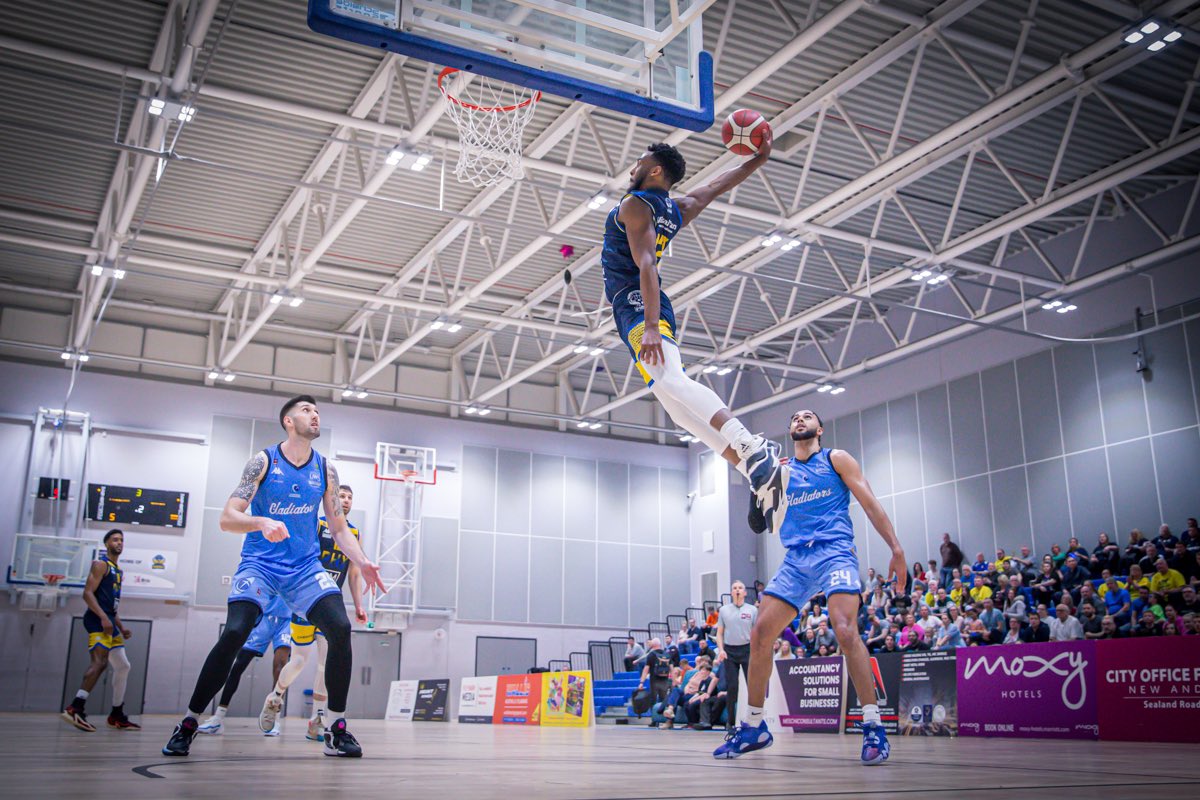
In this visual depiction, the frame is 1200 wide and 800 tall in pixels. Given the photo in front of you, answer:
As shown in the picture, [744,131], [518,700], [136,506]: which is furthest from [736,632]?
[136,506]

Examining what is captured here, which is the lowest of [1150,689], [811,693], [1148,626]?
[811,693]

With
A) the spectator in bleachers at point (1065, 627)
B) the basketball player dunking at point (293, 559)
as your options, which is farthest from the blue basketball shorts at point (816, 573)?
the spectator in bleachers at point (1065, 627)

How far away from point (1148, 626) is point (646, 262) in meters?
12.0

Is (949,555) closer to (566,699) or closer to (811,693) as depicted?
(811,693)

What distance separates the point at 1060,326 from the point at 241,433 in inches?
803

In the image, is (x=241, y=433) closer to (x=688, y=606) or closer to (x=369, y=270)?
(x=369, y=270)

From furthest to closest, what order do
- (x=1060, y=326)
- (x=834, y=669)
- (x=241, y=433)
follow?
1. (x=241, y=433)
2. (x=1060, y=326)
3. (x=834, y=669)

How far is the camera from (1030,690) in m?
11.6

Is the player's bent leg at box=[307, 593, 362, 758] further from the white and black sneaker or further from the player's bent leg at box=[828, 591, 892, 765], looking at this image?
the player's bent leg at box=[828, 591, 892, 765]

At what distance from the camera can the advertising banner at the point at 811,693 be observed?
1430 cm

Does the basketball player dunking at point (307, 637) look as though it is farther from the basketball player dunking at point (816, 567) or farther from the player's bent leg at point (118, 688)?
the basketball player dunking at point (816, 567)

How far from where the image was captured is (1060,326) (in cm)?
2211

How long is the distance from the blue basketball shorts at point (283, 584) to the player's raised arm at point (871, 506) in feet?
10.1

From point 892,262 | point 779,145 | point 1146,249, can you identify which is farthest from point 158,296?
point 1146,249
